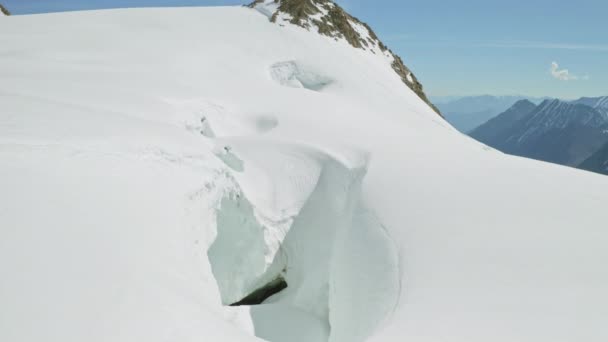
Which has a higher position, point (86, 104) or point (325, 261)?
point (86, 104)

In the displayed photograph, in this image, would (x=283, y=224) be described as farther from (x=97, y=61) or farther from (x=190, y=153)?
(x=97, y=61)

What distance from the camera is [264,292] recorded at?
13.4 metres

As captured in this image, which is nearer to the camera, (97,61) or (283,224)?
(283,224)

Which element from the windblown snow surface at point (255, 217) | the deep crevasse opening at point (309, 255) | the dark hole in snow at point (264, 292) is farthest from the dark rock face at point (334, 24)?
the dark hole in snow at point (264, 292)

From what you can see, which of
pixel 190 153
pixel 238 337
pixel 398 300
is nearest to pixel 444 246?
pixel 398 300

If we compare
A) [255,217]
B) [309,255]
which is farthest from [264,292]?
[255,217]

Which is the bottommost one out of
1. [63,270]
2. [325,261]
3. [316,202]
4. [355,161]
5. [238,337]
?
[325,261]

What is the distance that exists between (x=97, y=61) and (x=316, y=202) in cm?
1241

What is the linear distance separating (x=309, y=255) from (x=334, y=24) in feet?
100

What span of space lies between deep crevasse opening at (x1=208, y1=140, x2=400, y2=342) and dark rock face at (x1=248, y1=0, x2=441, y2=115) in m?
25.1

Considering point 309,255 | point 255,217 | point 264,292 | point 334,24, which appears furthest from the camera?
point 334,24

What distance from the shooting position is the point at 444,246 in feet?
27.7

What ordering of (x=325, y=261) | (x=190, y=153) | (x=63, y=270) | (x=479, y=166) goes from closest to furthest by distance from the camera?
(x=63, y=270), (x=190, y=153), (x=325, y=261), (x=479, y=166)

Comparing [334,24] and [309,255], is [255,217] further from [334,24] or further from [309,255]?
[334,24]
